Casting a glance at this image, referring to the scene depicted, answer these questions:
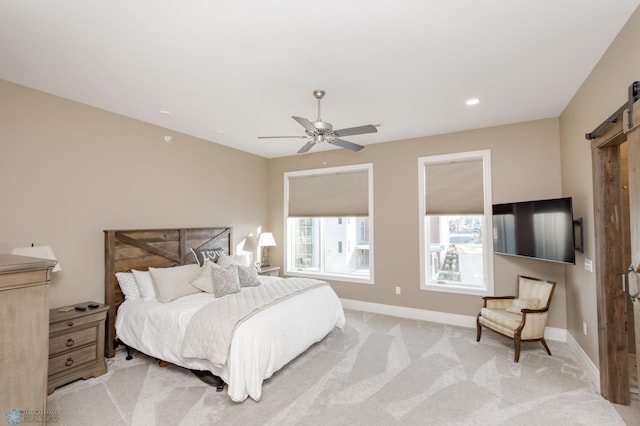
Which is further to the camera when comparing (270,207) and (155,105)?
(270,207)

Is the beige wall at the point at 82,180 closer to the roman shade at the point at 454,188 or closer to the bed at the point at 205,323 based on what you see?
the bed at the point at 205,323

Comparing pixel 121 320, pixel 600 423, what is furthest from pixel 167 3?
pixel 600 423

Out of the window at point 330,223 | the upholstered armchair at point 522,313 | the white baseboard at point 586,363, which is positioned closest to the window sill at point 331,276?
the window at point 330,223

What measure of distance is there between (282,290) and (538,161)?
381 cm

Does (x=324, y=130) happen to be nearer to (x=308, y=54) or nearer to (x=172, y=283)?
(x=308, y=54)

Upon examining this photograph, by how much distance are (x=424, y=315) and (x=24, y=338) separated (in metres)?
4.61

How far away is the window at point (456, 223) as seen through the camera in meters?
4.42

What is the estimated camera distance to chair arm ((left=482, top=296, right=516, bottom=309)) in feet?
13.0

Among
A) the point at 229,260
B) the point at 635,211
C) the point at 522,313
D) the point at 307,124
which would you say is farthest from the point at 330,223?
the point at 635,211

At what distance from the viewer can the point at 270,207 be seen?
6352 millimetres

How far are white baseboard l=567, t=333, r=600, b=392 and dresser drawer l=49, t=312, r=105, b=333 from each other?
4875mm

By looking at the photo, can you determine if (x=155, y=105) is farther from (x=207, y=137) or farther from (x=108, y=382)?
(x=108, y=382)

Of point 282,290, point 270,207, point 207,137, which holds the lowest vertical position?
point 282,290

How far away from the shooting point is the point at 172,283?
11.8ft
